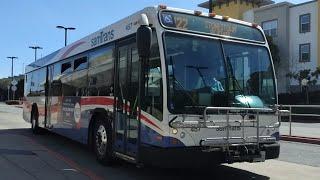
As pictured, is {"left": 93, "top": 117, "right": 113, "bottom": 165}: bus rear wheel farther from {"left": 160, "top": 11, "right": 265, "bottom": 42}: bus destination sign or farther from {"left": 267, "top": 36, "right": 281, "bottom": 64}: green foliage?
{"left": 267, "top": 36, "right": 281, "bottom": 64}: green foliage

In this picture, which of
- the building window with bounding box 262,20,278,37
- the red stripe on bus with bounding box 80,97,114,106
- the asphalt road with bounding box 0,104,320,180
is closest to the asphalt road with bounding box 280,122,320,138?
the asphalt road with bounding box 0,104,320,180

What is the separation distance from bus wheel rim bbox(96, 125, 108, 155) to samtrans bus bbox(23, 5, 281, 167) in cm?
2

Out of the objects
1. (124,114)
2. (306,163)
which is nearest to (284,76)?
(306,163)

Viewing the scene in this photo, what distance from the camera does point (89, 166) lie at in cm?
1139

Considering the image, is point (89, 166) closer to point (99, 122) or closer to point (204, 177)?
point (99, 122)

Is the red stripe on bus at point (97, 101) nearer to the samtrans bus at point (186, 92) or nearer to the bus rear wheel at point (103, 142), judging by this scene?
the samtrans bus at point (186, 92)

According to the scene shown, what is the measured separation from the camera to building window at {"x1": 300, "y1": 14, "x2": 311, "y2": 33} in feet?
152

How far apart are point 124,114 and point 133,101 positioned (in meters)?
0.51

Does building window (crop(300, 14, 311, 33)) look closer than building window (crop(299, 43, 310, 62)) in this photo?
No

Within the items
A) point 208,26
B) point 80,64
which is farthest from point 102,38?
point 208,26

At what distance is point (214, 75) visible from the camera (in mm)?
9156

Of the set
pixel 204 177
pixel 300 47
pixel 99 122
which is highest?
pixel 300 47

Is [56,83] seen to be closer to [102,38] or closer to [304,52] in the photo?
[102,38]

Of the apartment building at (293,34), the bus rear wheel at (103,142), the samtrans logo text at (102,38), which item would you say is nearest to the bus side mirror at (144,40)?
the samtrans logo text at (102,38)
